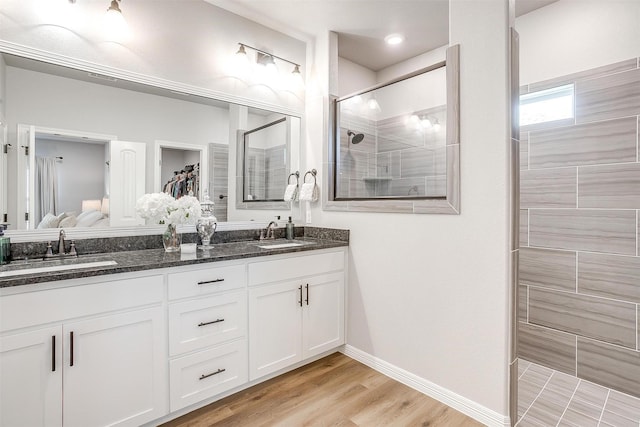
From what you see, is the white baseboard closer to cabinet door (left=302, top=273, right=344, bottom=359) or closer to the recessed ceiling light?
cabinet door (left=302, top=273, right=344, bottom=359)

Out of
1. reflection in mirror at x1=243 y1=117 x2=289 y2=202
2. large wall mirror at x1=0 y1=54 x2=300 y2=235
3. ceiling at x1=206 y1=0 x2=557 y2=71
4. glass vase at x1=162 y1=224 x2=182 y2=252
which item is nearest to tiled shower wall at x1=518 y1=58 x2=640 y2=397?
ceiling at x1=206 y1=0 x2=557 y2=71

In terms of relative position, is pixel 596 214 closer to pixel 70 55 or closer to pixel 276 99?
pixel 276 99

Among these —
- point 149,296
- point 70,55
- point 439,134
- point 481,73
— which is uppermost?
point 70,55

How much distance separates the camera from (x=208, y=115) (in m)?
2.40

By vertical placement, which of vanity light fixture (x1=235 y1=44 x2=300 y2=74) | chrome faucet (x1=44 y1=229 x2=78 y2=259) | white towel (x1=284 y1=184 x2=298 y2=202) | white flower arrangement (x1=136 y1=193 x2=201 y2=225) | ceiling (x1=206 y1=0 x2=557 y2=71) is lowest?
chrome faucet (x1=44 y1=229 x2=78 y2=259)

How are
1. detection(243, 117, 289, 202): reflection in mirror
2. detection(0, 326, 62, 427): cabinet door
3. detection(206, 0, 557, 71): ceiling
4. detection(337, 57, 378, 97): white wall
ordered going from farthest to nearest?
detection(337, 57, 378, 97): white wall, detection(243, 117, 289, 202): reflection in mirror, detection(206, 0, 557, 71): ceiling, detection(0, 326, 62, 427): cabinet door

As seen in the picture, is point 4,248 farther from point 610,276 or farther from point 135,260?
Result: point 610,276

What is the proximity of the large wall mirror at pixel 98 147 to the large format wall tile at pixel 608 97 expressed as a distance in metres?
2.44

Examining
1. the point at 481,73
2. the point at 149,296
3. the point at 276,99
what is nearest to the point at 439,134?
the point at 481,73

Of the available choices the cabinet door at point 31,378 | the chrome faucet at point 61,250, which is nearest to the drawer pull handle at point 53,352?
the cabinet door at point 31,378

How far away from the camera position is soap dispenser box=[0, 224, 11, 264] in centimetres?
161

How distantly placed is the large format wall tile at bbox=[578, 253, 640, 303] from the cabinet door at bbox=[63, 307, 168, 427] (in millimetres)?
2636

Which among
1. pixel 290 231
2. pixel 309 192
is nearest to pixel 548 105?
pixel 309 192

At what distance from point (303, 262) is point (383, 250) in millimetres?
564
